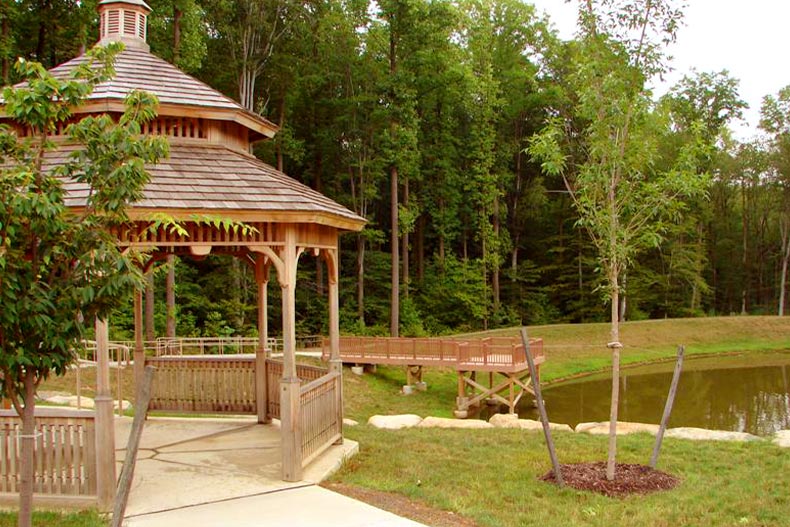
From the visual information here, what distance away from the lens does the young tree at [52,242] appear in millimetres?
4461

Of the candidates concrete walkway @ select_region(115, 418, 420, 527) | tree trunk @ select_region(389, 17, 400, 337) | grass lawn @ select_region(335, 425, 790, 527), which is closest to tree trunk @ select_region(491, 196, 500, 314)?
tree trunk @ select_region(389, 17, 400, 337)

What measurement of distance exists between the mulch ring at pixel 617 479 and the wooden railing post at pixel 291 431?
307cm

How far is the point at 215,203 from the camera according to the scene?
7.96m

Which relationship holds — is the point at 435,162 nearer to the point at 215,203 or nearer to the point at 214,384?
the point at 214,384

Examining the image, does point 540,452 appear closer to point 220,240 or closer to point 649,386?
point 220,240

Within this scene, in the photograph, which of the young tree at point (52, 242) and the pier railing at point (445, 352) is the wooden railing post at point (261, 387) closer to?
the young tree at point (52, 242)

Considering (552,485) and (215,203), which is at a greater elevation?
(215,203)

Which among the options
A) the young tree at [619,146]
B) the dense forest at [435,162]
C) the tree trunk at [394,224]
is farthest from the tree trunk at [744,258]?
the young tree at [619,146]

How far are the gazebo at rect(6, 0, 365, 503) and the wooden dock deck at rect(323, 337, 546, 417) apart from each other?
11.2 metres

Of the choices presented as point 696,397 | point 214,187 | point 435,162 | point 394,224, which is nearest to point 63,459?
point 214,187

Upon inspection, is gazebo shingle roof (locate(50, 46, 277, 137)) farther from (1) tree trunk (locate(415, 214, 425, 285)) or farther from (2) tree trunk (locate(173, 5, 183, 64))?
(1) tree trunk (locate(415, 214, 425, 285))

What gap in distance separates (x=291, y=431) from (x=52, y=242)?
4.25m

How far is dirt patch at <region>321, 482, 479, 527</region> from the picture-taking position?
692cm

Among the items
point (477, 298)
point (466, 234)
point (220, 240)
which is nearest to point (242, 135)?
point (220, 240)
